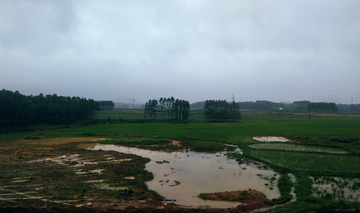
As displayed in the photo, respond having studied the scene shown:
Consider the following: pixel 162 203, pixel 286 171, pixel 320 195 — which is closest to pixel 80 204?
pixel 162 203

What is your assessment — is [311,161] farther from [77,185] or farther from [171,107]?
[171,107]

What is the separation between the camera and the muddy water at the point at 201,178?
1185 cm

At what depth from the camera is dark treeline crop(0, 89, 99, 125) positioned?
4181cm

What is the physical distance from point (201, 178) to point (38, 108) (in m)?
52.1

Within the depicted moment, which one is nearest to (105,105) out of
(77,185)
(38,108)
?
(38,108)

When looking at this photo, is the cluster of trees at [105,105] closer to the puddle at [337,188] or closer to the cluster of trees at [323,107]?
the cluster of trees at [323,107]

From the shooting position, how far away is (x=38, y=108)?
5006 centimetres

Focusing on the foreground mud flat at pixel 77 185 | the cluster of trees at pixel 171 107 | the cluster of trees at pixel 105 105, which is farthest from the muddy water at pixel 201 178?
the cluster of trees at pixel 105 105

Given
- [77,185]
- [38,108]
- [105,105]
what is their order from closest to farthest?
[77,185] < [38,108] < [105,105]

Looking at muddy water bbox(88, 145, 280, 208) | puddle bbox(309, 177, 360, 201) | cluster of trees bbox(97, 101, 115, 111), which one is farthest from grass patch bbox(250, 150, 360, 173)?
cluster of trees bbox(97, 101, 115, 111)

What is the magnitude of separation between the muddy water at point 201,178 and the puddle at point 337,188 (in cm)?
242

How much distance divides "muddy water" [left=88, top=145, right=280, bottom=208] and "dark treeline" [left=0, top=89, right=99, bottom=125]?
39.5 m

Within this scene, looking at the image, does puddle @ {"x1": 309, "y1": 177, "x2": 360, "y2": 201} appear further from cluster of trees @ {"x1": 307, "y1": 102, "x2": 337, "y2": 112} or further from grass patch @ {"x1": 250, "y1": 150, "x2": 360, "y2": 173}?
cluster of trees @ {"x1": 307, "y1": 102, "x2": 337, "y2": 112}

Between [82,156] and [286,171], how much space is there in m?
19.5
